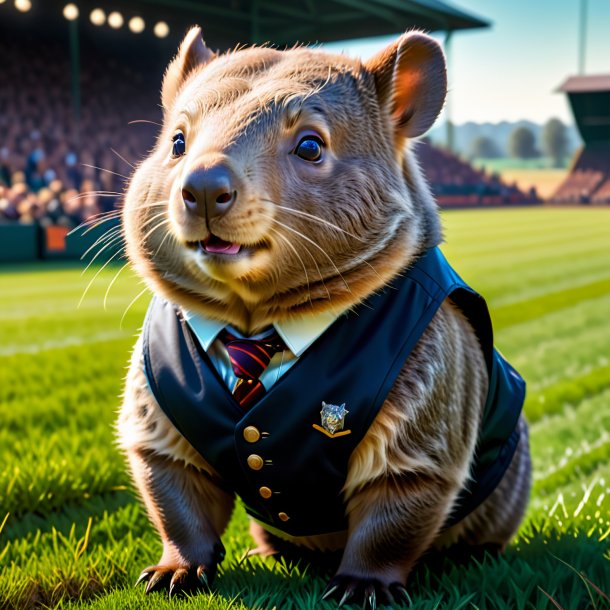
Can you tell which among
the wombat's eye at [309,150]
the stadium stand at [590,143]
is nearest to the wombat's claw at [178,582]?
the wombat's eye at [309,150]

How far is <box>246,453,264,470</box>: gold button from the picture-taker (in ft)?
5.47

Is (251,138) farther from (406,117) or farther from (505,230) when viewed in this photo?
(505,230)

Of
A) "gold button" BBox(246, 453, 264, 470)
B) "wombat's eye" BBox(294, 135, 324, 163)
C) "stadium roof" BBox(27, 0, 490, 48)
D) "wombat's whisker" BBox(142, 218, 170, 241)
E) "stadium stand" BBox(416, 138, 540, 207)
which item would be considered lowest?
"gold button" BBox(246, 453, 264, 470)

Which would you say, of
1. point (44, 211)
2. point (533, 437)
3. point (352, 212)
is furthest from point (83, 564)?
point (44, 211)

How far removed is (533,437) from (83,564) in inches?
92.9

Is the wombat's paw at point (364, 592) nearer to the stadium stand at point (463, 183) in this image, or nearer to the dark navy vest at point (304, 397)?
the dark navy vest at point (304, 397)

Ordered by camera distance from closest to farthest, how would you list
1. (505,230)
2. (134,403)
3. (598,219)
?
(134,403) → (505,230) → (598,219)

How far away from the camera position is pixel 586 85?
3425 centimetres

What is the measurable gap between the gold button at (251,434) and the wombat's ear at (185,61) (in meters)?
0.82

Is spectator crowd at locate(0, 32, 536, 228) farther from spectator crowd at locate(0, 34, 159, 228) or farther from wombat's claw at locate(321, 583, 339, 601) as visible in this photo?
wombat's claw at locate(321, 583, 339, 601)

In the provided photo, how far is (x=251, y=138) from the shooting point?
1.59 m

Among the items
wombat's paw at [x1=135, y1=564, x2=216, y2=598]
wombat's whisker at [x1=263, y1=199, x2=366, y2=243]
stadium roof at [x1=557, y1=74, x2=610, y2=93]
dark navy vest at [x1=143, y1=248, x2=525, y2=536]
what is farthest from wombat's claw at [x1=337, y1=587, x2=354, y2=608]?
stadium roof at [x1=557, y1=74, x2=610, y2=93]

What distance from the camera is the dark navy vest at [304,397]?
64.5 inches

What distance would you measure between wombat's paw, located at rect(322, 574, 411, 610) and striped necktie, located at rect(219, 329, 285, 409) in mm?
422
